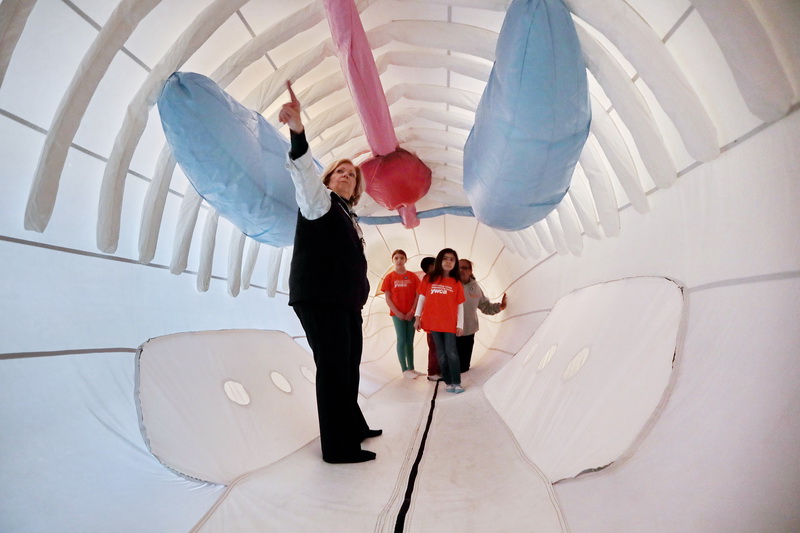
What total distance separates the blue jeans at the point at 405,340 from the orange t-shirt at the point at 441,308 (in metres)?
1.30

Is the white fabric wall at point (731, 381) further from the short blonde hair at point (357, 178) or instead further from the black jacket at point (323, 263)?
the short blonde hair at point (357, 178)

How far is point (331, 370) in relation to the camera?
75.2 inches

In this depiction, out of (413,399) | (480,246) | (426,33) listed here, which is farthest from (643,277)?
(480,246)

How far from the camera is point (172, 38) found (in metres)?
2.19

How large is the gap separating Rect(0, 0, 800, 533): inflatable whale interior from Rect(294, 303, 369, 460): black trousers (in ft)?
0.44

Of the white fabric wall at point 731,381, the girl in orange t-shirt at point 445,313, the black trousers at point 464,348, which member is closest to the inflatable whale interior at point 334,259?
the white fabric wall at point 731,381

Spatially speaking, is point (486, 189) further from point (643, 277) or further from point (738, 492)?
point (738, 492)

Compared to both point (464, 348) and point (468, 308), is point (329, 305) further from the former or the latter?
point (464, 348)

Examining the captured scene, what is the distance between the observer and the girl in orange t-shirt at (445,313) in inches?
157

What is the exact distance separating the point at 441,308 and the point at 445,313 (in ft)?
0.19

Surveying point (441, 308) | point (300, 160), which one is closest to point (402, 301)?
point (441, 308)

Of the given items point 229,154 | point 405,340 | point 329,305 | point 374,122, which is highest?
point 374,122

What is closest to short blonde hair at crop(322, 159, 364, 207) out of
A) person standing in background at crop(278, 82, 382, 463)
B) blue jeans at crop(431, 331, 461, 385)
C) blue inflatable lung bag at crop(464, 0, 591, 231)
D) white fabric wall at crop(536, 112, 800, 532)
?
person standing in background at crop(278, 82, 382, 463)

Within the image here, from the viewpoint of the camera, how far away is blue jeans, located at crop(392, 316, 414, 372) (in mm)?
5383
